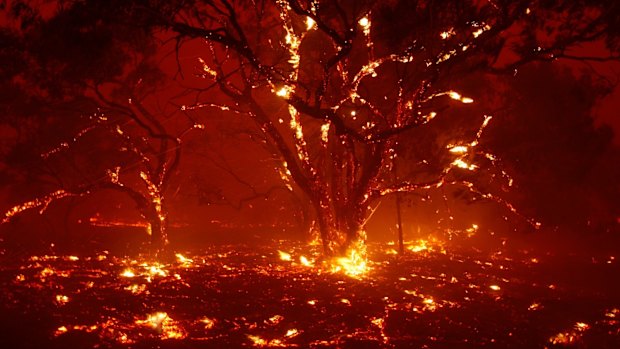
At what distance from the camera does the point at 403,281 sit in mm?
12953

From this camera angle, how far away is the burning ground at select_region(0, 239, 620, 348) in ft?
27.5

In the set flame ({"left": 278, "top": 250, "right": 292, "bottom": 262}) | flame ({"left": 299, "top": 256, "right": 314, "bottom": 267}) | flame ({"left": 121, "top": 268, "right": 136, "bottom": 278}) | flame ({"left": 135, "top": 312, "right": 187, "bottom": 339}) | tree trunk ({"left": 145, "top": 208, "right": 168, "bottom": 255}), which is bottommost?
flame ({"left": 135, "top": 312, "right": 187, "bottom": 339})

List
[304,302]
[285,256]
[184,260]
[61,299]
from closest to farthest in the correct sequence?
[61,299]
[304,302]
[184,260]
[285,256]

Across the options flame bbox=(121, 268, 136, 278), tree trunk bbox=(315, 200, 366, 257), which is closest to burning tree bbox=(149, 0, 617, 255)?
tree trunk bbox=(315, 200, 366, 257)

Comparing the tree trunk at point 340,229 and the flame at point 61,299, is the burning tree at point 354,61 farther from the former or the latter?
the flame at point 61,299

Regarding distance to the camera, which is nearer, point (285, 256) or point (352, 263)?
point (352, 263)

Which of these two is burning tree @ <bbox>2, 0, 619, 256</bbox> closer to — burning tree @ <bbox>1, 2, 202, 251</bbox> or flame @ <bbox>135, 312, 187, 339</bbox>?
burning tree @ <bbox>1, 2, 202, 251</bbox>

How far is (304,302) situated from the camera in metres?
10.9

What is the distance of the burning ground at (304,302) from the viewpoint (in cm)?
838

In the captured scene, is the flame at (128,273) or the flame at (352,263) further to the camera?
the flame at (352,263)

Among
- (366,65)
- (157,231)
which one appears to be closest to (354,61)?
(366,65)

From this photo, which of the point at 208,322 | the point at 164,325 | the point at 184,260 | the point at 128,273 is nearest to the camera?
the point at 164,325

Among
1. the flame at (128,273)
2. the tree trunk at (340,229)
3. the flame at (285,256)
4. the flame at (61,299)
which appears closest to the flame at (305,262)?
the flame at (285,256)

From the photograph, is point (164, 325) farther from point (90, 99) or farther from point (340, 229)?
point (90, 99)
